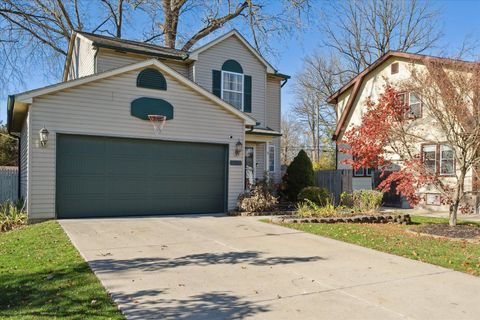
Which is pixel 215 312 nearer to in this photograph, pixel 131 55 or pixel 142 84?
pixel 142 84

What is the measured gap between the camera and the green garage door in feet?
36.2

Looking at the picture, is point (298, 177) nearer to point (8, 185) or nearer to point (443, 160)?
point (443, 160)

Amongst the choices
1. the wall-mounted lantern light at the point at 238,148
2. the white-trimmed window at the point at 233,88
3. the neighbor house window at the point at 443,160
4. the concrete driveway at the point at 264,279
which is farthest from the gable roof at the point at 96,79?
the neighbor house window at the point at 443,160

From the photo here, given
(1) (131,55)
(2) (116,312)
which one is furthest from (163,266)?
(1) (131,55)

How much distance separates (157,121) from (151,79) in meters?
1.29

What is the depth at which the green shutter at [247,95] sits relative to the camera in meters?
16.9

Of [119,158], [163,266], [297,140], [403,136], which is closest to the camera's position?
[163,266]

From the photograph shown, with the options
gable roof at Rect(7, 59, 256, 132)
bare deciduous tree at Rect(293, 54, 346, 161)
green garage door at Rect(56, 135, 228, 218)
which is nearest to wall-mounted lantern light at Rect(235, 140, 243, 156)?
green garage door at Rect(56, 135, 228, 218)

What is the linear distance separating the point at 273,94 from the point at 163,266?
13.7m

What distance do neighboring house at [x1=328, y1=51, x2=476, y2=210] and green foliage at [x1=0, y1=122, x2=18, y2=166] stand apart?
802 inches

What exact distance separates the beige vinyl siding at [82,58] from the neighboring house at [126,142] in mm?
228

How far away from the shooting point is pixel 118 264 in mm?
6184

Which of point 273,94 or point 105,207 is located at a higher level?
point 273,94

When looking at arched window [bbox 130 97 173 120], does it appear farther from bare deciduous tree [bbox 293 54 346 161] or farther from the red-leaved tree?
bare deciduous tree [bbox 293 54 346 161]
